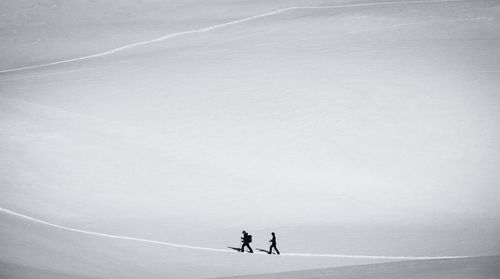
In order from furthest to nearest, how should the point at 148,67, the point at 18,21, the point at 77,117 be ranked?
the point at 18,21
the point at 148,67
the point at 77,117

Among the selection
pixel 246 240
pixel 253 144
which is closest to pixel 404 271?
pixel 246 240

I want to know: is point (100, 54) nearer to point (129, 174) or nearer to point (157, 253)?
point (129, 174)

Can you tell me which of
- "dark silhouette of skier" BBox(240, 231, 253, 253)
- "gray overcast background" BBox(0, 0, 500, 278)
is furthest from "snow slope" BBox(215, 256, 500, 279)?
"dark silhouette of skier" BBox(240, 231, 253, 253)

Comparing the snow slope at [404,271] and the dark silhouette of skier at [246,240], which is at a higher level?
the dark silhouette of skier at [246,240]

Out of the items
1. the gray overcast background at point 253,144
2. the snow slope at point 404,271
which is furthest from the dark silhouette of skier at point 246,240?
the snow slope at point 404,271

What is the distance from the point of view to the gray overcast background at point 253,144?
2.49 meters

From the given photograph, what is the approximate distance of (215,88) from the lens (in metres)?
2.79

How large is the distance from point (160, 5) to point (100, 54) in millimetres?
469

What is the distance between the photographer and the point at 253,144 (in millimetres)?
2621

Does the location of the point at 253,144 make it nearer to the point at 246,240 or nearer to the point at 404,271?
the point at 246,240

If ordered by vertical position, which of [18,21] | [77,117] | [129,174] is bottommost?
[129,174]

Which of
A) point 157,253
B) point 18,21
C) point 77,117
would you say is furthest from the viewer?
point 18,21

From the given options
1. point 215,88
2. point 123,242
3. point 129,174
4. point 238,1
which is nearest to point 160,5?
point 238,1

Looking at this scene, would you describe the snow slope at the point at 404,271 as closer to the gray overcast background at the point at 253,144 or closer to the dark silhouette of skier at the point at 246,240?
the gray overcast background at the point at 253,144
